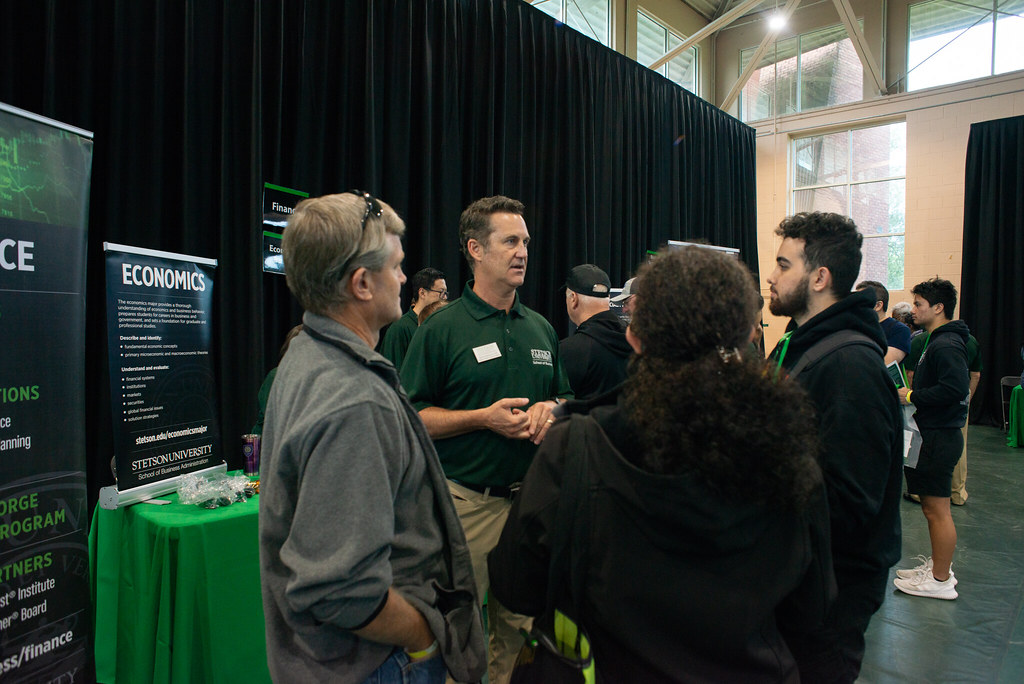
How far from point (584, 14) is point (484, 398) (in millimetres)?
8286

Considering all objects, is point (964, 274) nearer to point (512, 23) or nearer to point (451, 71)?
point (512, 23)

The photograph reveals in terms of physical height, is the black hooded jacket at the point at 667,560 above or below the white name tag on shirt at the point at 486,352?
below

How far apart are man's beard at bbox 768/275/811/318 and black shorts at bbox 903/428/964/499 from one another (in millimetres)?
2094

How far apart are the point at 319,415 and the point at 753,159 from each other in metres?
10.4

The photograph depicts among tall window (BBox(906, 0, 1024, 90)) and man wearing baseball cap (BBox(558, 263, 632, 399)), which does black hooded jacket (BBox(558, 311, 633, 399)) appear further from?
tall window (BBox(906, 0, 1024, 90))

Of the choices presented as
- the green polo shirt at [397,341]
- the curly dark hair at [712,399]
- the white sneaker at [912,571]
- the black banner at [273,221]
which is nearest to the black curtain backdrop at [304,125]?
the black banner at [273,221]

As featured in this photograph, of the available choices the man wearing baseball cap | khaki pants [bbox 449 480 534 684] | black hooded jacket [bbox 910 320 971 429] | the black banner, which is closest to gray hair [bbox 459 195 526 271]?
the man wearing baseball cap

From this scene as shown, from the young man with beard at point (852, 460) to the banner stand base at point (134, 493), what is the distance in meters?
2.07

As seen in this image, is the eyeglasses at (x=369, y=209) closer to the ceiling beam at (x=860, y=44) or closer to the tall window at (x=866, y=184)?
the ceiling beam at (x=860, y=44)

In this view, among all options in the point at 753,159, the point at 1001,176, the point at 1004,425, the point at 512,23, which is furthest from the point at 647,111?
the point at 1004,425

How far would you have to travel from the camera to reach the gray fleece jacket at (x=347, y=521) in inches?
34.3

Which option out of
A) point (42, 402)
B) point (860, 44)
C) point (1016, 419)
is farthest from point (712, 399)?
point (860, 44)

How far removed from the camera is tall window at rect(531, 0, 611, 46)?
8211 mm

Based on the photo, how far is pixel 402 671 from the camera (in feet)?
3.38
